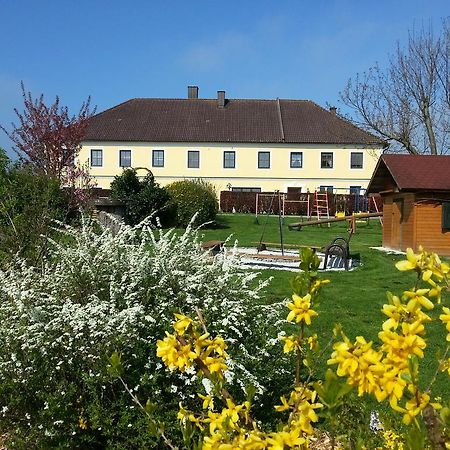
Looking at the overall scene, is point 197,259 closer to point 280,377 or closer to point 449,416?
point 280,377

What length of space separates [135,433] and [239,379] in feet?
2.26

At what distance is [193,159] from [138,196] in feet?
76.6

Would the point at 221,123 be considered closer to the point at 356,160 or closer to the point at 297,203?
the point at 356,160

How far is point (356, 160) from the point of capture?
45.8m

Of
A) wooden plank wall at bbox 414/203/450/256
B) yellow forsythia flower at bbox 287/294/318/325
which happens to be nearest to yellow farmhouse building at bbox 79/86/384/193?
wooden plank wall at bbox 414/203/450/256

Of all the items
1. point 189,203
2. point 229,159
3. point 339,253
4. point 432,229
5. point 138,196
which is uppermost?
point 229,159

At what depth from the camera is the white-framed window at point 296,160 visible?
45938mm

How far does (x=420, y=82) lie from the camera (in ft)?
93.5

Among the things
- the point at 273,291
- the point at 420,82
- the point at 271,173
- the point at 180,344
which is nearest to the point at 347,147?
the point at 271,173

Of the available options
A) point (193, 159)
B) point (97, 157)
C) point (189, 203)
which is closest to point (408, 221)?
point (189, 203)

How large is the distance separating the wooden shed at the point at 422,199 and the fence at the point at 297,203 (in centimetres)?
1856

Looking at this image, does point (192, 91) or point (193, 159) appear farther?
point (192, 91)

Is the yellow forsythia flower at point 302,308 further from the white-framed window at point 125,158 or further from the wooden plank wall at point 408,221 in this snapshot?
the white-framed window at point 125,158

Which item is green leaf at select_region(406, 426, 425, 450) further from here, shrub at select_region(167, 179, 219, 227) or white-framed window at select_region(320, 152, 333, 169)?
white-framed window at select_region(320, 152, 333, 169)
